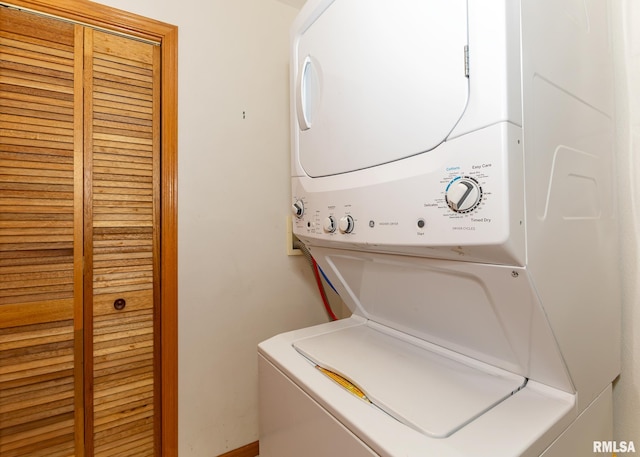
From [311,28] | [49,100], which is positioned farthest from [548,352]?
[49,100]

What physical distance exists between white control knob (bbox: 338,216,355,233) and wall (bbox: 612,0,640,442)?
36.7 inches

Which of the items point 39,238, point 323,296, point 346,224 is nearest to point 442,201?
point 346,224

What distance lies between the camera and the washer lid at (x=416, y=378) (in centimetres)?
71

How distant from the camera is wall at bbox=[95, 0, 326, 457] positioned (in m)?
1.60

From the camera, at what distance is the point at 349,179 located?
965mm

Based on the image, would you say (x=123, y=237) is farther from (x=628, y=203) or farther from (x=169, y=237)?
(x=628, y=203)

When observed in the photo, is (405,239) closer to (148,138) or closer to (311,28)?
(311,28)

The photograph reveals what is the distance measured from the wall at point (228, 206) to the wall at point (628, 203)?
1.45 m

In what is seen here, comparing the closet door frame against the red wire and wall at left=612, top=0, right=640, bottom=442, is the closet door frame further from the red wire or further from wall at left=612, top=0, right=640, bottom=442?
wall at left=612, top=0, right=640, bottom=442

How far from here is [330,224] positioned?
1027 mm

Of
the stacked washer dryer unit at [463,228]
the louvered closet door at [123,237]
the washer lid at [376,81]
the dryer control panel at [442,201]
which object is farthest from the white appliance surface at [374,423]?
the louvered closet door at [123,237]

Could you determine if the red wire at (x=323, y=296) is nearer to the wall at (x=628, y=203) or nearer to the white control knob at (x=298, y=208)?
the white control knob at (x=298, y=208)

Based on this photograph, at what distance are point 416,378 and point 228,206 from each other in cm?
125

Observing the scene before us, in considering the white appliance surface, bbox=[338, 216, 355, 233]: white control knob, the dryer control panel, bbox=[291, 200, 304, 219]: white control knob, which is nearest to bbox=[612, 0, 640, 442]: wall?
the white appliance surface
